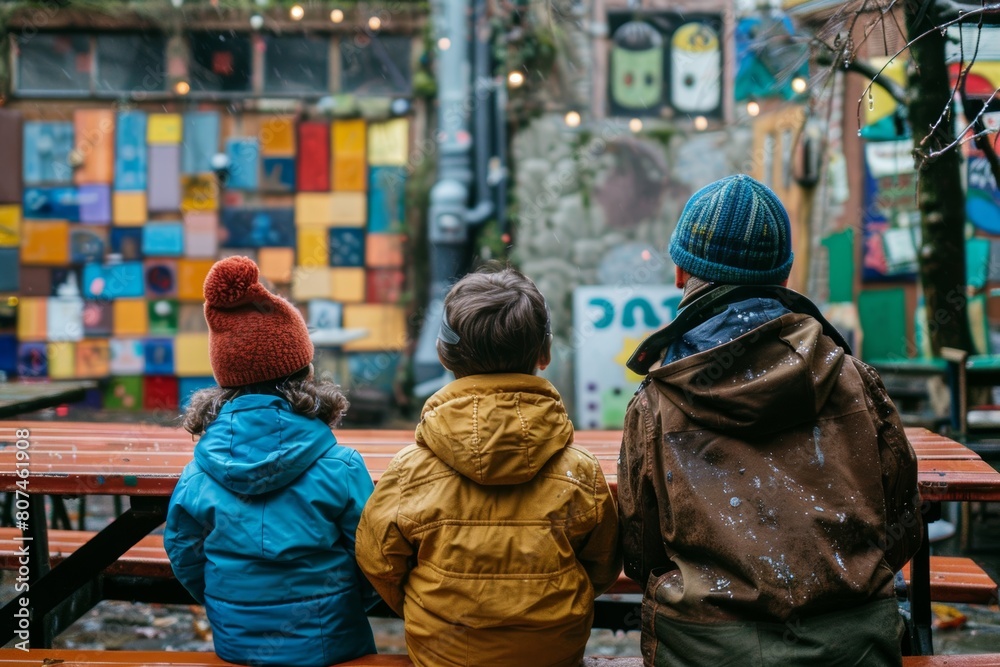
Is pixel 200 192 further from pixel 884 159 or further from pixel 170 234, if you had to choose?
pixel 884 159

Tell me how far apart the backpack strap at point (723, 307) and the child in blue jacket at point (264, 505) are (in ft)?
2.85

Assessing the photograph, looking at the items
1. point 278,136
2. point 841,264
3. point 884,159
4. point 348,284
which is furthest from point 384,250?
point 884,159

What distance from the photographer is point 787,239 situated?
1966mm

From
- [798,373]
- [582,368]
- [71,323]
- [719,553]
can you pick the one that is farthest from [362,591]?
[71,323]

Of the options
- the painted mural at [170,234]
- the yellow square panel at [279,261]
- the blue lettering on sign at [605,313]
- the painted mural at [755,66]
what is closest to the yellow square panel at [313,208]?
the painted mural at [170,234]

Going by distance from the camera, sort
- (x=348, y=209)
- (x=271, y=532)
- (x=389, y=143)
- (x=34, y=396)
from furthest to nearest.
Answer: (x=348, y=209)
(x=389, y=143)
(x=34, y=396)
(x=271, y=532)

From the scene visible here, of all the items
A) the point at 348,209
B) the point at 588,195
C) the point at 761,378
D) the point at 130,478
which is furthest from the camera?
the point at 348,209

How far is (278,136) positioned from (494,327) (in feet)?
26.5

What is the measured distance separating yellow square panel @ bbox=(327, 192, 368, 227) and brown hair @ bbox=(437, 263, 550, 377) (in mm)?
7586

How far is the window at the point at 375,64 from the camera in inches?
368

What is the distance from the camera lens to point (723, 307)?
193 centimetres

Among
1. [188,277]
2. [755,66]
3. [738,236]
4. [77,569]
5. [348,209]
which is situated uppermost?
[755,66]

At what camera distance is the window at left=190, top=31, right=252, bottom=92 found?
9430 mm

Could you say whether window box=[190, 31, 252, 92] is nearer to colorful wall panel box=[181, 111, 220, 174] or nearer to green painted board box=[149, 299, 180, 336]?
colorful wall panel box=[181, 111, 220, 174]
